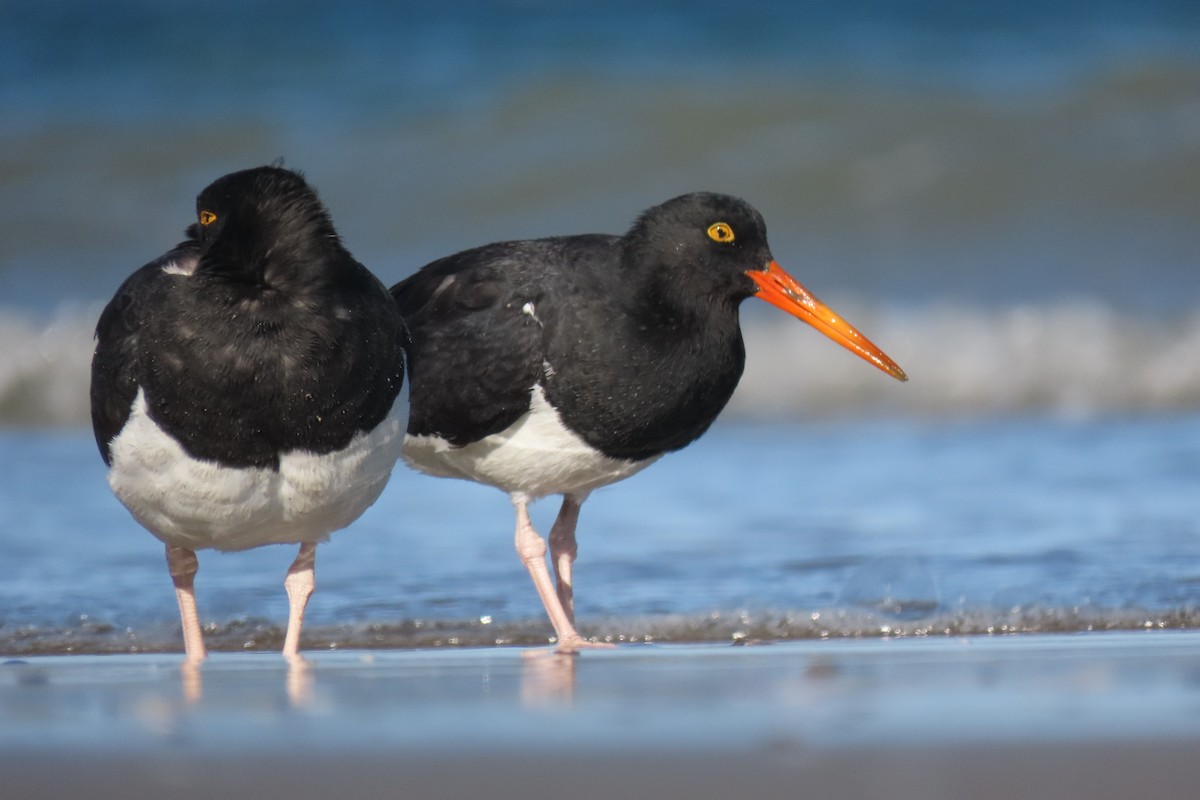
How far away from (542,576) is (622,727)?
197 cm

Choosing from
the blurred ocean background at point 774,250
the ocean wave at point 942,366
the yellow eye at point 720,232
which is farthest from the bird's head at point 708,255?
the ocean wave at point 942,366

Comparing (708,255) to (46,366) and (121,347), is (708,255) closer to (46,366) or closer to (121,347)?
(121,347)

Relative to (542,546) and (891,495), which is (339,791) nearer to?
(542,546)

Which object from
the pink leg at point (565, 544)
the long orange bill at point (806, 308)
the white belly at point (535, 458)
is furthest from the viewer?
the pink leg at point (565, 544)

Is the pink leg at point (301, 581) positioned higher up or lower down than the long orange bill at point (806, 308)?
lower down

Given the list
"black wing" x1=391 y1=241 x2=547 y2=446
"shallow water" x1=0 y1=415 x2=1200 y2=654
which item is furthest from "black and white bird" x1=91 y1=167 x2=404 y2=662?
"shallow water" x1=0 y1=415 x2=1200 y2=654

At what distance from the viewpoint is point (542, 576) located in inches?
193

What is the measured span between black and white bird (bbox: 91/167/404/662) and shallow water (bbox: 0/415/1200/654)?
1.01 metres

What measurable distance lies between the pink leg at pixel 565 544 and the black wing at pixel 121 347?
1.51m

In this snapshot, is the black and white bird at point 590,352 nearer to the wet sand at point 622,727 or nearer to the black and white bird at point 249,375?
the black and white bird at point 249,375

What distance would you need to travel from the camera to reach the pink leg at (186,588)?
4.38 m

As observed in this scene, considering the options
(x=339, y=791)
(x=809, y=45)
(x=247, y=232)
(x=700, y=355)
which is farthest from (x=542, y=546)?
(x=809, y=45)

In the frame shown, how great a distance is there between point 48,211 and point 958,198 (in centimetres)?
706

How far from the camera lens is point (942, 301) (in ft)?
36.8
